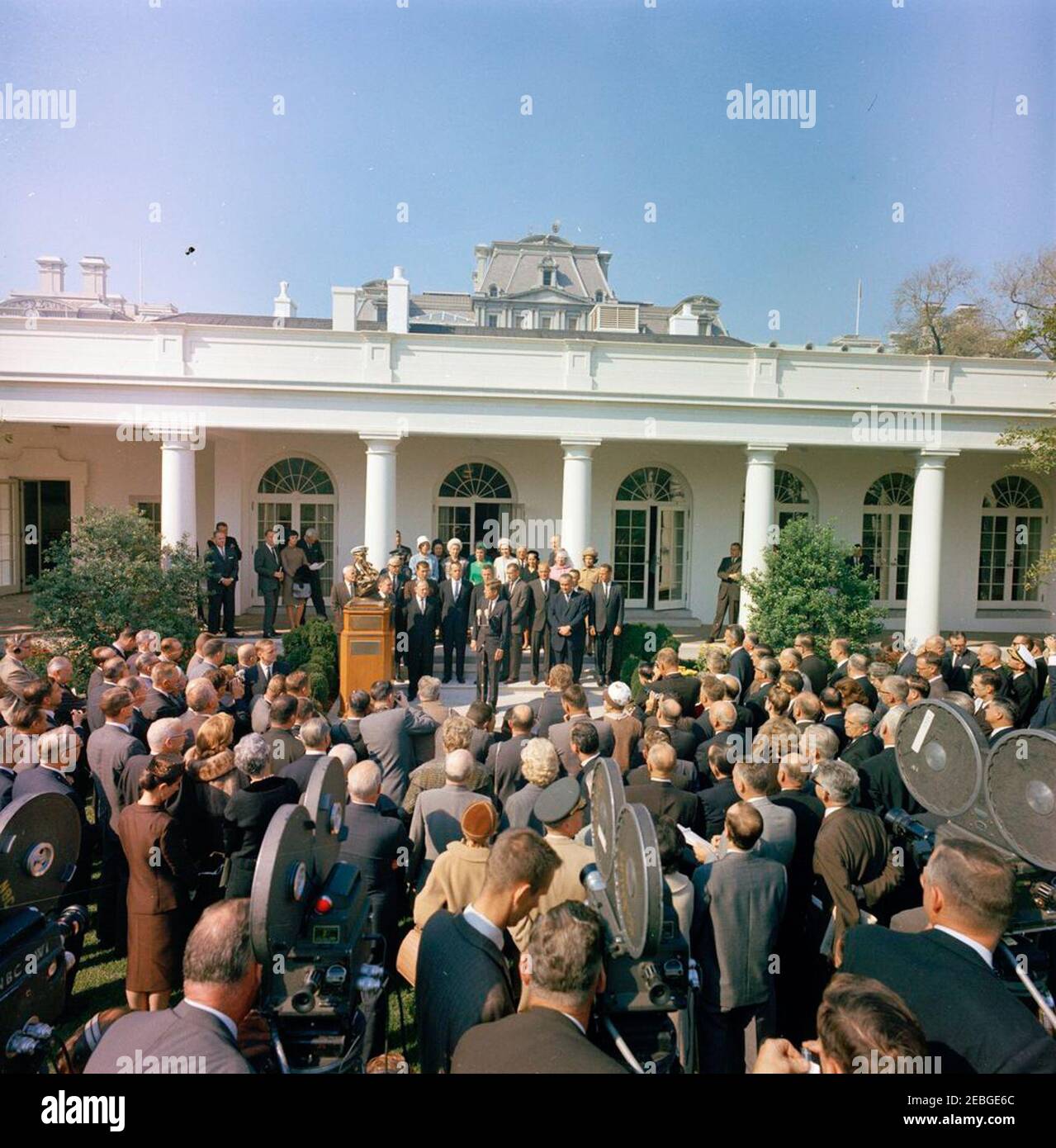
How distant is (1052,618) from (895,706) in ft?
54.7

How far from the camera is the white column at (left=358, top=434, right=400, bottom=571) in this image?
15.8m

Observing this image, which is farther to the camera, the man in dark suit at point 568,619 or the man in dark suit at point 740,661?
the man in dark suit at point 568,619

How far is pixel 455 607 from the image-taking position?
39.5ft

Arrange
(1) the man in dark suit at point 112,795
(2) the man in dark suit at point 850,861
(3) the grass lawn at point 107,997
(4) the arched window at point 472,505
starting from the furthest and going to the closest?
(4) the arched window at point 472,505 → (1) the man in dark suit at point 112,795 → (3) the grass lawn at point 107,997 → (2) the man in dark suit at point 850,861

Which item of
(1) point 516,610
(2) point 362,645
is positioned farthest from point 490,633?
(2) point 362,645

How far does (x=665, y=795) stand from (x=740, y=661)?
422 cm

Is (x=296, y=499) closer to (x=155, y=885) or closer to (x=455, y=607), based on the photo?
(x=455, y=607)

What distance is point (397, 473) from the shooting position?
18734 mm

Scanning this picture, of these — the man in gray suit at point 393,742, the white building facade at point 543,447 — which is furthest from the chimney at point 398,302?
the man in gray suit at point 393,742

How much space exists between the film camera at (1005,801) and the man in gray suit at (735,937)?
2.32 ft

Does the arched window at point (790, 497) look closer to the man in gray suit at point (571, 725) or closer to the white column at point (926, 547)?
the white column at point (926, 547)

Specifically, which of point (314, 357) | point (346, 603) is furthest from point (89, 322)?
point (346, 603)

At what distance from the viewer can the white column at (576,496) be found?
53.0ft

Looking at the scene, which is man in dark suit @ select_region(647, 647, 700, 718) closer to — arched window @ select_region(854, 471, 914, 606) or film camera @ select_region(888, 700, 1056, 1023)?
film camera @ select_region(888, 700, 1056, 1023)
